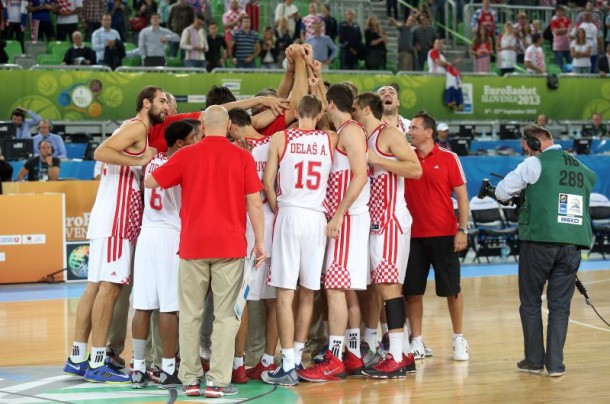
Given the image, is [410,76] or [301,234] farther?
[410,76]

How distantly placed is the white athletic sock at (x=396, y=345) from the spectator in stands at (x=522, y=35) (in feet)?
62.4

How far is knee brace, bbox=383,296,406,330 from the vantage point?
342 inches

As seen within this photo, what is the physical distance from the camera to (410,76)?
902 inches

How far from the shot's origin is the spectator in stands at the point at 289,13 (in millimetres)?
23016

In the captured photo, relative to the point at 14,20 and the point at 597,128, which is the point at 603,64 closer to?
the point at 597,128

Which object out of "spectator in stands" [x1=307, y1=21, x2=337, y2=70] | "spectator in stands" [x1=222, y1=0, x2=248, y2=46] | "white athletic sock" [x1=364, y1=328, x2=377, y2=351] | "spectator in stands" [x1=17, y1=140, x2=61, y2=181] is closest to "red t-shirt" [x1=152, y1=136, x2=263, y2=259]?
"white athletic sock" [x1=364, y1=328, x2=377, y2=351]

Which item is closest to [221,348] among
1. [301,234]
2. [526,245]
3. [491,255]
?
[301,234]

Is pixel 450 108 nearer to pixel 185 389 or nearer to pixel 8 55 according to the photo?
pixel 8 55

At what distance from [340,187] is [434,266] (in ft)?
4.15

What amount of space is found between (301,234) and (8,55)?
45.4 ft

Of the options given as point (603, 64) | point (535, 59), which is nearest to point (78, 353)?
point (535, 59)

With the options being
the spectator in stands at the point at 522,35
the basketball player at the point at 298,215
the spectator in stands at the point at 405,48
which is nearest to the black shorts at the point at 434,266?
the basketball player at the point at 298,215

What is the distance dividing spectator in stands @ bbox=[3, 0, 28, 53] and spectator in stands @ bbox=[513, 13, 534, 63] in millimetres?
11750

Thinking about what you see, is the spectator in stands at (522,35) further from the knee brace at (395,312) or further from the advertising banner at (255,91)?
the knee brace at (395,312)
